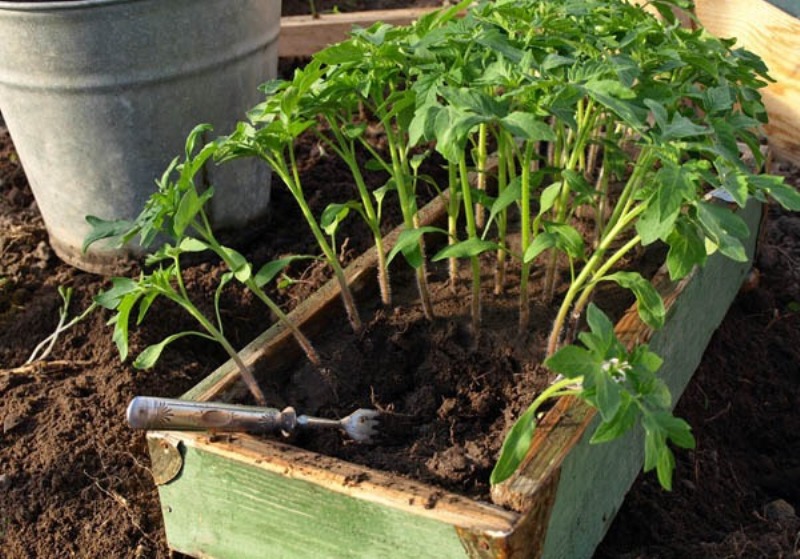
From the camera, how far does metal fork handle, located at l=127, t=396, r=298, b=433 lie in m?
1.67

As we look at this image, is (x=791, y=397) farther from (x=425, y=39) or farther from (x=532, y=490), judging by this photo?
(x=425, y=39)

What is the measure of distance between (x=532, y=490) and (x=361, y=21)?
8.34ft

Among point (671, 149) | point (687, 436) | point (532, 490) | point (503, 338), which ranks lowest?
point (503, 338)

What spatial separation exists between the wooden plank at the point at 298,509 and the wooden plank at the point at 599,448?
0.12m

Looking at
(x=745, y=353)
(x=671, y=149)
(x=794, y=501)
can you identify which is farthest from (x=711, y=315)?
(x=671, y=149)

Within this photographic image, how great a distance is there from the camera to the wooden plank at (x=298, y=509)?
1511 millimetres

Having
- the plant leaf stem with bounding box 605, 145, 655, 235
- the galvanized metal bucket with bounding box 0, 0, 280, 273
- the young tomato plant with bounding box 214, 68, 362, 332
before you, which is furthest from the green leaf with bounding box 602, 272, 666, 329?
the galvanized metal bucket with bounding box 0, 0, 280, 273

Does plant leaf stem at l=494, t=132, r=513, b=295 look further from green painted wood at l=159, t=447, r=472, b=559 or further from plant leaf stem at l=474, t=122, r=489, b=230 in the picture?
green painted wood at l=159, t=447, r=472, b=559

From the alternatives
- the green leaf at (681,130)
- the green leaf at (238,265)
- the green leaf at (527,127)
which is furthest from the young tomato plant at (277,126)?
the green leaf at (681,130)

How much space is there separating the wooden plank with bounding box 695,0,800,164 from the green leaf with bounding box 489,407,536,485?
6.58 ft

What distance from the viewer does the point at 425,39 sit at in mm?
1721

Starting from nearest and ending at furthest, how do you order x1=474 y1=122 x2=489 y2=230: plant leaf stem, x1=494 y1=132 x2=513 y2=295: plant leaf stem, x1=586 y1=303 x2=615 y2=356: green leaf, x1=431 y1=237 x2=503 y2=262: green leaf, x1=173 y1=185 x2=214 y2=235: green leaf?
x1=586 y1=303 x2=615 y2=356: green leaf
x1=173 y1=185 x2=214 y2=235: green leaf
x1=431 y1=237 x2=503 y2=262: green leaf
x1=494 y1=132 x2=513 y2=295: plant leaf stem
x1=474 y1=122 x2=489 y2=230: plant leaf stem

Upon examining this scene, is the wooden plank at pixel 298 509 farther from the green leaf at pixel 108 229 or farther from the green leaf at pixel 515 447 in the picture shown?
the green leaf at pixel 108 229

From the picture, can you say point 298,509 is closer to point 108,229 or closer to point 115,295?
point 115,295
